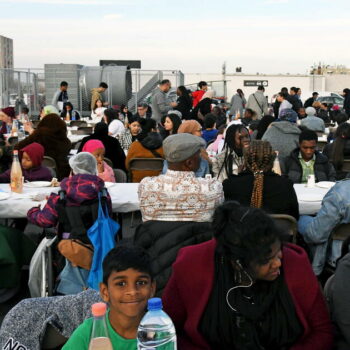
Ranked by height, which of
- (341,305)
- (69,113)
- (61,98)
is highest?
(61,98)

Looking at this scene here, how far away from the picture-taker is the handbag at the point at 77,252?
12.2ft

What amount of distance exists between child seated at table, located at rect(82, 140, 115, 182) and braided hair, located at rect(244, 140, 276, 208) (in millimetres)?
2008

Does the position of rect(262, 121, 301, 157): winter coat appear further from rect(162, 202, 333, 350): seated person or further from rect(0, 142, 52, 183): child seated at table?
rect(162, 202, 333, 350): seated person

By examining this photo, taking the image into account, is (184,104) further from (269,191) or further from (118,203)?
(269,191)

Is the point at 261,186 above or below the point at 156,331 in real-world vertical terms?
above

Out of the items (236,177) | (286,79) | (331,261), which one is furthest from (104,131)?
(286,79)

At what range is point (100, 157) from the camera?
546 cm

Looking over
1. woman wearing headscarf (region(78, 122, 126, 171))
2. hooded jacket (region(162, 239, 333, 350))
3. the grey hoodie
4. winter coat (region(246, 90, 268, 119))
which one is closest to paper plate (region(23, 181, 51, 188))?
woman wearing headscarf (region(78, 122, 126, 171))

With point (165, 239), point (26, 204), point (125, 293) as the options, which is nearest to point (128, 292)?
point (125, 293)

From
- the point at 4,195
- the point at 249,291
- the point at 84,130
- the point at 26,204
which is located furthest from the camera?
the point at 84,130

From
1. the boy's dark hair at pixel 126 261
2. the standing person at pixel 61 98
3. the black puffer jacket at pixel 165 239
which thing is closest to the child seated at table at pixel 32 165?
the black puffer jacket at pixel 165 239

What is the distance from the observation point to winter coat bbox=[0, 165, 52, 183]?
547 centimetres

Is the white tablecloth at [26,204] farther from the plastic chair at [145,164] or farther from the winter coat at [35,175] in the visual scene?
the plastic chair at [145,164]

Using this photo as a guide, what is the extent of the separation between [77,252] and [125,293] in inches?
71.2
